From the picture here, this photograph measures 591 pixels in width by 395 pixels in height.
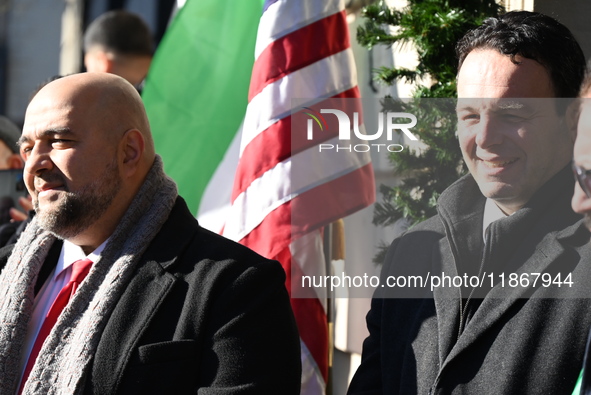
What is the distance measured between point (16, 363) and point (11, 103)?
21.1 ft

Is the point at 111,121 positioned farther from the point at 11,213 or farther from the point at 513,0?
the point at 11,213

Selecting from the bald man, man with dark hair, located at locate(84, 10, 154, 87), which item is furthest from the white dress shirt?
man with dark hair, located at locate(84, 10, 154, 87)

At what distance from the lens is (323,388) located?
3.70m

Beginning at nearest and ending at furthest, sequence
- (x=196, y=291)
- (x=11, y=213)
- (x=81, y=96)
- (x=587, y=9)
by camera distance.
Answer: (x=196, y=291) < (x=81, y=96) < (x=587, y=9) < (x=11, y=213)

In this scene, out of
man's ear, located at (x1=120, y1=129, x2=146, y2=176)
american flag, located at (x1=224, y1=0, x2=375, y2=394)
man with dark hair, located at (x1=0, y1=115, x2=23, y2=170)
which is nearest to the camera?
Result: man's ear, located at (x1=120, y1=129, x2=146, y2=176)

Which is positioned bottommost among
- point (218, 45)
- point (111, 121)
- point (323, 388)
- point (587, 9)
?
point (323, 388)

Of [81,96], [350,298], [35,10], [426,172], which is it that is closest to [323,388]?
[350,298]

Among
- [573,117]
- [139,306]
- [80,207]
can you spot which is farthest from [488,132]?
[80,207]

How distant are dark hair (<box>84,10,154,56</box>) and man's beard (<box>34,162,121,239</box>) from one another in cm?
236

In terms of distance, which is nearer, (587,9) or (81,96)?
(81,96)

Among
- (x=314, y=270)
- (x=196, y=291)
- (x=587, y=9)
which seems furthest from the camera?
(x=314, y=270)

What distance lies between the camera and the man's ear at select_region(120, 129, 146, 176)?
2.90 m

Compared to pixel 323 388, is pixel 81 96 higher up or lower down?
higher up

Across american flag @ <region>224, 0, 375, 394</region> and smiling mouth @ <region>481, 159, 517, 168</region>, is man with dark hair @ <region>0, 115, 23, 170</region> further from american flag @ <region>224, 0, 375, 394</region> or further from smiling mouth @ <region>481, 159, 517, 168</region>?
smiling mouth @ <region>481, 159, 517, 168</region>
